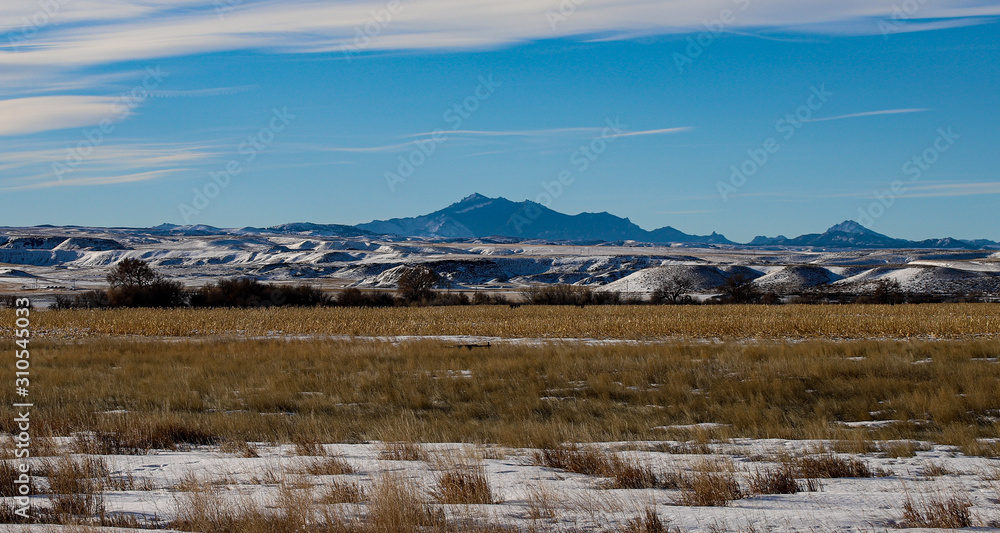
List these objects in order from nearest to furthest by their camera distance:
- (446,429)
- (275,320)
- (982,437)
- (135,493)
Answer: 1. (135,493)
2. (982,437)
3. (446,429)
4. (275,320)

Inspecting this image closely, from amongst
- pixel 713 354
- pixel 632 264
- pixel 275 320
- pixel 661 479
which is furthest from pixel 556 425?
pixel 632 264

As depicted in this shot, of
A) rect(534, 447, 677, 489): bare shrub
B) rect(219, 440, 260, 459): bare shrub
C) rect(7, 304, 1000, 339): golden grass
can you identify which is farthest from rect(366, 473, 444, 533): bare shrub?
rect(7, 304, 1000, 339): golden grass

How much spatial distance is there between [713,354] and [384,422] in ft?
39.4

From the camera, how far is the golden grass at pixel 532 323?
30406mm

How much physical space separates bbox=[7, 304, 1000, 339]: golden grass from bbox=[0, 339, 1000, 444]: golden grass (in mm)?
8569

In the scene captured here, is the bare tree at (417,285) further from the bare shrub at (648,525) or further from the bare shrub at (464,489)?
the bare shrub at (648,525)

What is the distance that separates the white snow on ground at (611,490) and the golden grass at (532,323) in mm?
21147

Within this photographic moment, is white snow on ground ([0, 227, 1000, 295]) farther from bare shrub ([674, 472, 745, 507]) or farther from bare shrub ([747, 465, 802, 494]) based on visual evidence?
bare shrub ([674, 472, 745, 507])

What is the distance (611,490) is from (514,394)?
7668 mm

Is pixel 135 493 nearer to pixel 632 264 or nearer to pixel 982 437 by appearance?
pixel 982 437

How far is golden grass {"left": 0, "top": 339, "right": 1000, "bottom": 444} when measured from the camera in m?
10.3

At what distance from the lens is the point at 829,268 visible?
107 meters

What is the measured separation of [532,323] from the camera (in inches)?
1427

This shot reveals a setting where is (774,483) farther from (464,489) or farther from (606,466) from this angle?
(464,489)
